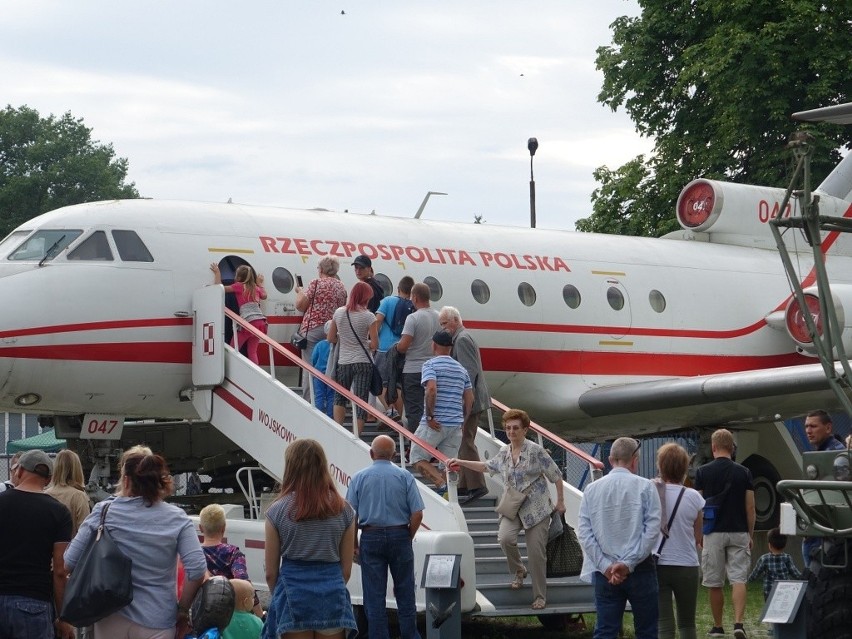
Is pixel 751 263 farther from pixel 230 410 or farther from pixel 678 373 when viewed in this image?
pixel 230 410

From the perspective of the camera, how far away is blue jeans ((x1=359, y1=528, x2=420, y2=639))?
10.3 m

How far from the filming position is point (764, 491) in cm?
2030

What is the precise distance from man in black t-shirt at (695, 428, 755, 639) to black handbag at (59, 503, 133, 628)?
21.2 feet

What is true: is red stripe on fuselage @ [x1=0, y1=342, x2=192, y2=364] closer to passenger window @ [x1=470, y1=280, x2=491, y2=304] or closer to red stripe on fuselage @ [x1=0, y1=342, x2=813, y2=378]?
red stripe on fuselage @ [x1=0, y1=342, x2=813, y2=378]

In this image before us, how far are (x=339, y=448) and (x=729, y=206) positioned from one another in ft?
36.8

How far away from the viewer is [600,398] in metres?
18.8

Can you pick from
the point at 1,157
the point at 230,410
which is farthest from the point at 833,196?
the point at 1,157

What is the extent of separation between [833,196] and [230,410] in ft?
42.4

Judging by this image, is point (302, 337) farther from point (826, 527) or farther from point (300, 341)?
point (826, 527)

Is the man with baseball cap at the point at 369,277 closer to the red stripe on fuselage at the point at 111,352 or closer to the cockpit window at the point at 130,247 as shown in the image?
the red stripe on fuselage at the point at 111,352

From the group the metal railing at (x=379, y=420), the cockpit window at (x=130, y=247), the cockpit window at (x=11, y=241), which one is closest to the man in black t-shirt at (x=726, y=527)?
the metal railing at (x=379, y=420)

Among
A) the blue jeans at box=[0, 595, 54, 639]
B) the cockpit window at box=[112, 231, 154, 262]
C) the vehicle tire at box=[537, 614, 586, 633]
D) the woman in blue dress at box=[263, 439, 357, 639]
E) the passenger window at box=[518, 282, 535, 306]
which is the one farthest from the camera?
the passenger window at box=[518, 282, 535, 306]

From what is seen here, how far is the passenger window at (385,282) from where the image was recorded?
17.0 metres

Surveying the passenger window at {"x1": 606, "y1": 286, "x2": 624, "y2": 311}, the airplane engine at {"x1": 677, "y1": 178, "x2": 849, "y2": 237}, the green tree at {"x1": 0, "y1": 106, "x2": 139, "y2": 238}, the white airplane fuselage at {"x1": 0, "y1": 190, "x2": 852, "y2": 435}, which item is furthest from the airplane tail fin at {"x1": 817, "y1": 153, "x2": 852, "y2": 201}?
the green tree at {"x1": 0, "y1": 106, "x2": 139, "y2": 238}
